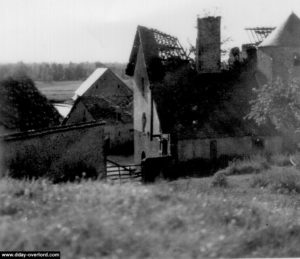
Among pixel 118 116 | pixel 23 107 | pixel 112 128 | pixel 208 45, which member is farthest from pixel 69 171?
pixel 118 116

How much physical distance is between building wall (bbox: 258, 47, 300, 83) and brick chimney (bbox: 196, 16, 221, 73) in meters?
3.60

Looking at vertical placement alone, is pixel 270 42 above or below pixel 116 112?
above

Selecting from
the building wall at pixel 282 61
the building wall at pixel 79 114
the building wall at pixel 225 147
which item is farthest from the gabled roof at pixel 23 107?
the building wall at pixel 282 61

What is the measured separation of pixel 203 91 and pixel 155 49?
454 centimetres

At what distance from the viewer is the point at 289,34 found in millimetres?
31391

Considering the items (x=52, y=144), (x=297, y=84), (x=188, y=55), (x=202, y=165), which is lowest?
(x=202, y=165)

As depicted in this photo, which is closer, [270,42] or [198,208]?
[198,208]

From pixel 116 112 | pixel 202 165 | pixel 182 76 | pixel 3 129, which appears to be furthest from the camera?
pixel 116 112

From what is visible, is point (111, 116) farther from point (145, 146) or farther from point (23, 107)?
point (23, 107)

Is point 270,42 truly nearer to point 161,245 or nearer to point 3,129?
point 3,129

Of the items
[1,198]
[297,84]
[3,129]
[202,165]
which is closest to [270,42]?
[297,84]

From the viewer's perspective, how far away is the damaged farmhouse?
95.3ft

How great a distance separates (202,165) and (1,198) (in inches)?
804

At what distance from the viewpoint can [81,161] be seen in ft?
76.5
